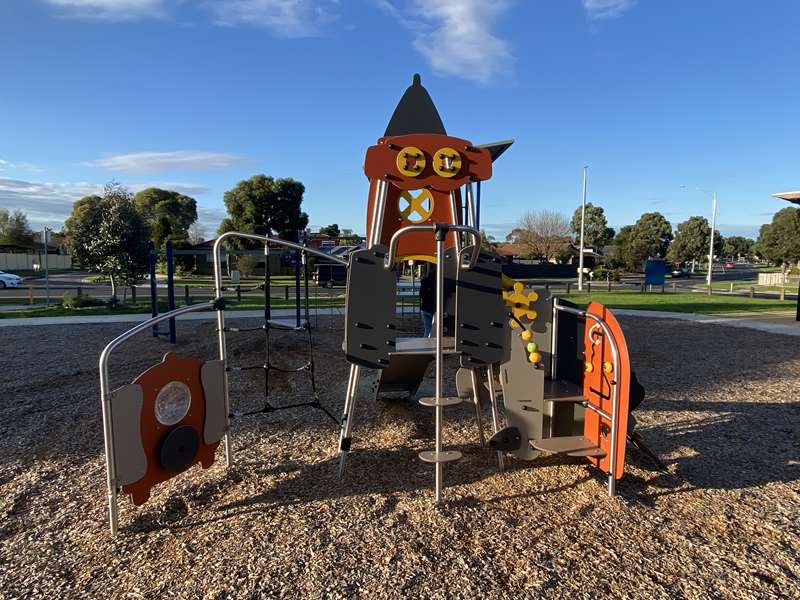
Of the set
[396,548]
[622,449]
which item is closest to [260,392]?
[396,548]

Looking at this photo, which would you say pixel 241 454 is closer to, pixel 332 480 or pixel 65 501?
pixel 332 480

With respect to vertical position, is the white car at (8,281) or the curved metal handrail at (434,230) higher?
the curved metal handrail at (434,230)

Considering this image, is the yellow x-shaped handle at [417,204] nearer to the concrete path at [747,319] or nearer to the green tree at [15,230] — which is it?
the concrete path at [747,319]

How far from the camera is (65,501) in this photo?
337 cm

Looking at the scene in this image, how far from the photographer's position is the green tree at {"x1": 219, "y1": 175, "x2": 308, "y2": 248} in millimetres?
41250

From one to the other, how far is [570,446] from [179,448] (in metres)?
2.72

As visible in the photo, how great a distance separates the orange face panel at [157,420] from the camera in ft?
10.1

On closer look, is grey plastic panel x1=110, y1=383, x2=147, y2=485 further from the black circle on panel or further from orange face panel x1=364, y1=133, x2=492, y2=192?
orange face panel x1=364, y1=133, x2=492, y2=192

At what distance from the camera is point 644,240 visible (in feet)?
180

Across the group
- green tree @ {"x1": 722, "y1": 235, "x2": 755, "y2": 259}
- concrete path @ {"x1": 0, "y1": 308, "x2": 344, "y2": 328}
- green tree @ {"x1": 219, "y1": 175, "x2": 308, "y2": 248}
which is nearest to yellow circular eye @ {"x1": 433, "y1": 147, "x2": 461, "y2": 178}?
concrete path @ {"x1": 0, "y1": 308, "x2": 344, "y2": 328}

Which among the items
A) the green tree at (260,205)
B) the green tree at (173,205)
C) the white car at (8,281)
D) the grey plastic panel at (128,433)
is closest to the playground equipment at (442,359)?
the grey plastic panel at (128,433)

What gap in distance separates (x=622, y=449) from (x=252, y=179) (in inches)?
1674

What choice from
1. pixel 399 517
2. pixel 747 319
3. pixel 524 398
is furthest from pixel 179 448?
pixel 747 319

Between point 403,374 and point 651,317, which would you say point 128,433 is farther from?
point 651,317
